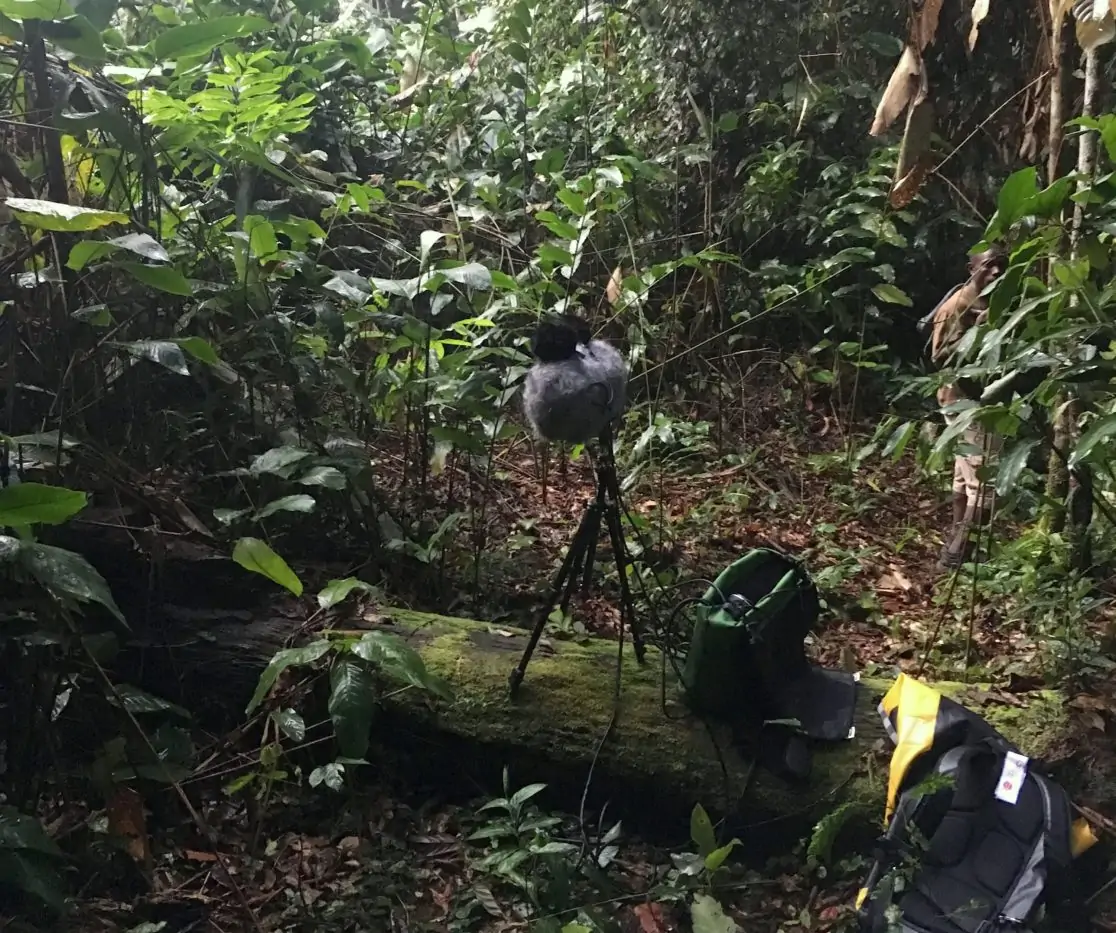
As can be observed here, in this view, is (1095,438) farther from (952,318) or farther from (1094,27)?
(952,318)

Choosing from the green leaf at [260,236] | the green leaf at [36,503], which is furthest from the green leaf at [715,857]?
the green leaf at [260,236]

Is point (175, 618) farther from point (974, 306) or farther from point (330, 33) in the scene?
point (330, 33)

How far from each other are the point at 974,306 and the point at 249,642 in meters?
2.63

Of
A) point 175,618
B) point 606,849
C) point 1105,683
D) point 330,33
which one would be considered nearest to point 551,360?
point 606,849

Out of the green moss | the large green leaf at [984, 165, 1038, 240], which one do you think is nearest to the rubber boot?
the green moss

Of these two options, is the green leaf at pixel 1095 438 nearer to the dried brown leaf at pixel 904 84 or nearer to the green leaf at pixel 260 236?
the dried brown leaf at pixel 904 84

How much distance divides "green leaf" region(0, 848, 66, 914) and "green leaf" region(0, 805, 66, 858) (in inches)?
0.7

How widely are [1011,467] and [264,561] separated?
67.4 inches

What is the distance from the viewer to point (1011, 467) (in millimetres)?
2008

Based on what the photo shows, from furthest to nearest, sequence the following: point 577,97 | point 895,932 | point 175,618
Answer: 1. point 577,97
2. point 175,618
3. point 895,932

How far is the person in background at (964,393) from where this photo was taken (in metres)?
2.97

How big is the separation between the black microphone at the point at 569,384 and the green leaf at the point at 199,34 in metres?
0.93

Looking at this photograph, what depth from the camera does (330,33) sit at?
5.30 metres

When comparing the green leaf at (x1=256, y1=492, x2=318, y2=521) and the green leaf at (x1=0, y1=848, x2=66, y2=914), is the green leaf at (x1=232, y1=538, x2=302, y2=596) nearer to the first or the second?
the green leaf at (x1=256, y1=492, x2=318, y2=521)
